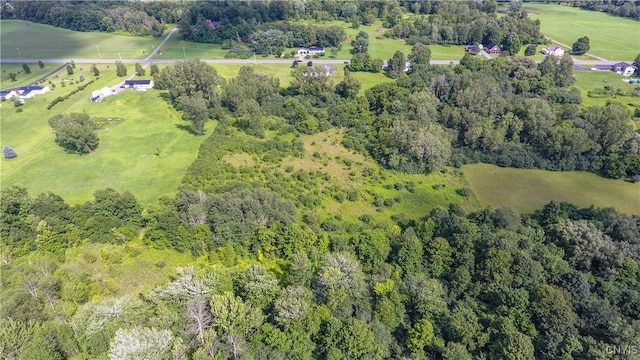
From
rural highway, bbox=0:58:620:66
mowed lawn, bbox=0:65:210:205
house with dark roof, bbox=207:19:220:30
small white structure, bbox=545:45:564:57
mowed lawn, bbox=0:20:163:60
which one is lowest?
mowed lawn, bbox=0:65:210:205

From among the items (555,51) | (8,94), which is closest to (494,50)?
(555,51)

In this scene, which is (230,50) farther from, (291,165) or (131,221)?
(131,221)

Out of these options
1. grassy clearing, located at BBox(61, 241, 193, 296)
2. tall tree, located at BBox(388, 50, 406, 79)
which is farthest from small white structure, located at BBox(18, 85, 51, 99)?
tall tree, located at BBox(388, 50, 406, 79)

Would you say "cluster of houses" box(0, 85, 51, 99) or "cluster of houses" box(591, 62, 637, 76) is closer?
"cluster of houses" box(0, 85, 51, 99)

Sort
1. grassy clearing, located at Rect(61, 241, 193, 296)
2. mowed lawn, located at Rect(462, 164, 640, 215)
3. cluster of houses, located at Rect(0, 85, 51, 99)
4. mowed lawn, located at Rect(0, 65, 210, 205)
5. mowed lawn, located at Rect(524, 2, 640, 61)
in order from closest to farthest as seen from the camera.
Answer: grassy clearing, located at Rect(61, 241, 193, 296) < mowed lawn, located at Rect(462, 164, 640, 215) < mowed lawn, located at Rect(0, 65, 210, 205) < cluster of houses, located at Rect(0, 85, 51, 99) < mowed lawn, located at Rect(524, 2, 640, 61)

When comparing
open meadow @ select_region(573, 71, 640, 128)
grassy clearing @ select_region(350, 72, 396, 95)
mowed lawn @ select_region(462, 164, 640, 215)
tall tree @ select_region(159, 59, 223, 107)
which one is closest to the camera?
mowed lawn @ select_region(462, 164, 640, 215)

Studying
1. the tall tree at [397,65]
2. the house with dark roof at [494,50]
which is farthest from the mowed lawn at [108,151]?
the house with dark roof at [494,50]

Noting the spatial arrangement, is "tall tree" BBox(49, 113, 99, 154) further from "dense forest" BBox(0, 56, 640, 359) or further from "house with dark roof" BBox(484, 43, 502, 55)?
"house with dark roof" BBox(484, 43, 502, 55)
